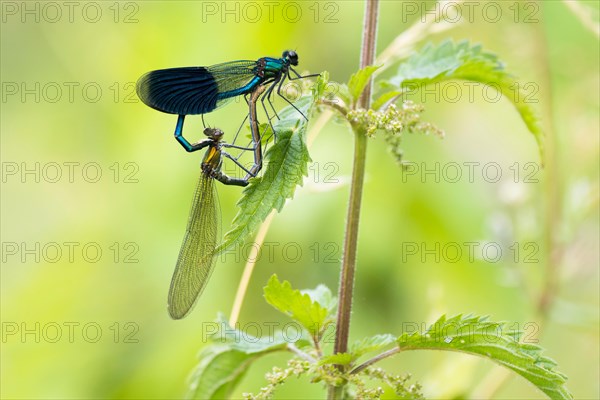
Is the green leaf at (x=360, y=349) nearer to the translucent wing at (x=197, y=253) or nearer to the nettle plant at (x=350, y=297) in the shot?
the nettle plant at (x=350, y=297)

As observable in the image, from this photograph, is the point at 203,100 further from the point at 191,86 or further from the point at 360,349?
the point at 360,349

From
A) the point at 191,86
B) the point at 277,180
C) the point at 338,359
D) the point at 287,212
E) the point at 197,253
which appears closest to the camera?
the point at 277,180

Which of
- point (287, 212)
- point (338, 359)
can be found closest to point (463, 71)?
point (338, 359)

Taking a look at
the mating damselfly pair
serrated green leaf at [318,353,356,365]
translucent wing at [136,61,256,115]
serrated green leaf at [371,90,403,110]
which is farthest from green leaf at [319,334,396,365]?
translucent wing at [136,61,256,115]

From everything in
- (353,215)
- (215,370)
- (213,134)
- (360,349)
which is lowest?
(215,370)

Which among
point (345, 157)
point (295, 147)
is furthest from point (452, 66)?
point (345, 157)

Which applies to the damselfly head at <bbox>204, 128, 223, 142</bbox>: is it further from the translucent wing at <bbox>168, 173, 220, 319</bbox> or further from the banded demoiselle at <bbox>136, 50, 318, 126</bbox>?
the banded demoiselle at <bbox>136, 50, 318, 126</bbox>

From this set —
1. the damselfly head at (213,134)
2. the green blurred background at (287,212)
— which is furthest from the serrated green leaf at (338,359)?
the green blurred background at (287,212)
